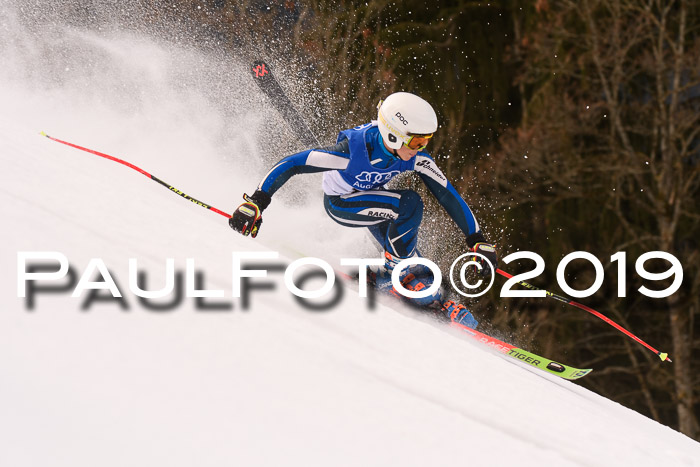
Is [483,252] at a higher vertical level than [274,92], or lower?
lower

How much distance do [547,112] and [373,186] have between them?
10415 mm

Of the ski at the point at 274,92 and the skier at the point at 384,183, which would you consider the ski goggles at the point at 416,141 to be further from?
the ski at the point at 274,92

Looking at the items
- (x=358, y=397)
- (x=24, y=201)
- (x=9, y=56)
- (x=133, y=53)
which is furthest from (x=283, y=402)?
(x=133, y=53)

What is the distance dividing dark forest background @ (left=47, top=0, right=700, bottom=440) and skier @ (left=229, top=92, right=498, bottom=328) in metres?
6.73

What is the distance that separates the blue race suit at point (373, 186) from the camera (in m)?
3.83

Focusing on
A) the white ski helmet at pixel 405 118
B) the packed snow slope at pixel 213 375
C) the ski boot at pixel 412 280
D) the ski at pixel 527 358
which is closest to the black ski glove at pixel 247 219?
the packed snow slope at pixel 213 375

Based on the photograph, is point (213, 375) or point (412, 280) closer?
point (213, 375)

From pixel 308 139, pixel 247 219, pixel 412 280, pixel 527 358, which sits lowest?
pixel 527 358

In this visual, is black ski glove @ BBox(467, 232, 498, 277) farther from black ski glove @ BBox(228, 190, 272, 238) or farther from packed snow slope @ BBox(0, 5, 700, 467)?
black ski glove @ BBox(228, 190, 272, 238)

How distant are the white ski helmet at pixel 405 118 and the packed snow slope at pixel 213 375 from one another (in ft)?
3.19

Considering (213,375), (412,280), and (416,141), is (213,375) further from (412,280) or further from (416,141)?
(412,280)

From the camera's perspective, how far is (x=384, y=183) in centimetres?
410

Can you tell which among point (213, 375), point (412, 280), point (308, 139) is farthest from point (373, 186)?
point (213, 375)

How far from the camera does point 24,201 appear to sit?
8.60 ft
